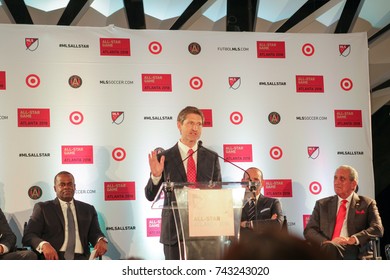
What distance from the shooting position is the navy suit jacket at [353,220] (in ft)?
16.4

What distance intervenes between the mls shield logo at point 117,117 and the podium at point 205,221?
2.38 meters

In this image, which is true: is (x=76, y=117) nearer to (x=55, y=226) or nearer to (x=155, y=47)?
(x=155, y=47)

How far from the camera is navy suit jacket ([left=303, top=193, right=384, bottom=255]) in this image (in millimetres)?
4988


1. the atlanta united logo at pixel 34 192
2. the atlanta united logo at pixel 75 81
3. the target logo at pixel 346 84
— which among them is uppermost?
the atlanta united logo at pixel 75 81

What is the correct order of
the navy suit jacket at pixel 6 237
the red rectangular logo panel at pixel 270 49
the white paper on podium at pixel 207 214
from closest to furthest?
the white paper on podium at pixel 207 214
the navy suit jacket at pixel 6 237
the red rectangular logo panel at pixel 270 49

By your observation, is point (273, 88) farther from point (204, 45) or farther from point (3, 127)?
point (3, 127)

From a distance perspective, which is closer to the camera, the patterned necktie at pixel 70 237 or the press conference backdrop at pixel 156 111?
the patterned necktie at pixel 70 237

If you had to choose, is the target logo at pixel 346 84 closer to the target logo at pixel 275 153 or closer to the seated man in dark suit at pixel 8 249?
the target logo at pixel 275 153

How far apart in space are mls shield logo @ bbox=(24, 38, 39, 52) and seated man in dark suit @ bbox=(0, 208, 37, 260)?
5.50 feet

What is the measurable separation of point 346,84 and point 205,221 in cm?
331

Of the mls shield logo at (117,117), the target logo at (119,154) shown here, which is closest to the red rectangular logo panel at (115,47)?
the mls shield logo at (117,117)

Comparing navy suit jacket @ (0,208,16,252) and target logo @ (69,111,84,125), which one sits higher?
target logo @ (69,111,84,125)

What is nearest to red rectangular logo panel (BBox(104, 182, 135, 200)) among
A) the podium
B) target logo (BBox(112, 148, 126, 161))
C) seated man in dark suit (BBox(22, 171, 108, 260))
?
target logo (BBox(112, 148, 126, 161))

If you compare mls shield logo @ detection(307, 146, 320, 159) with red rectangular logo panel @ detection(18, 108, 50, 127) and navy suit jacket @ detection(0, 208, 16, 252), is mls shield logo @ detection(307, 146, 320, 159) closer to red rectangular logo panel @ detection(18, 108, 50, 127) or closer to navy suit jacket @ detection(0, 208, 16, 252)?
red rectangular logo panel @ detection(18, 108, 50, 127)
